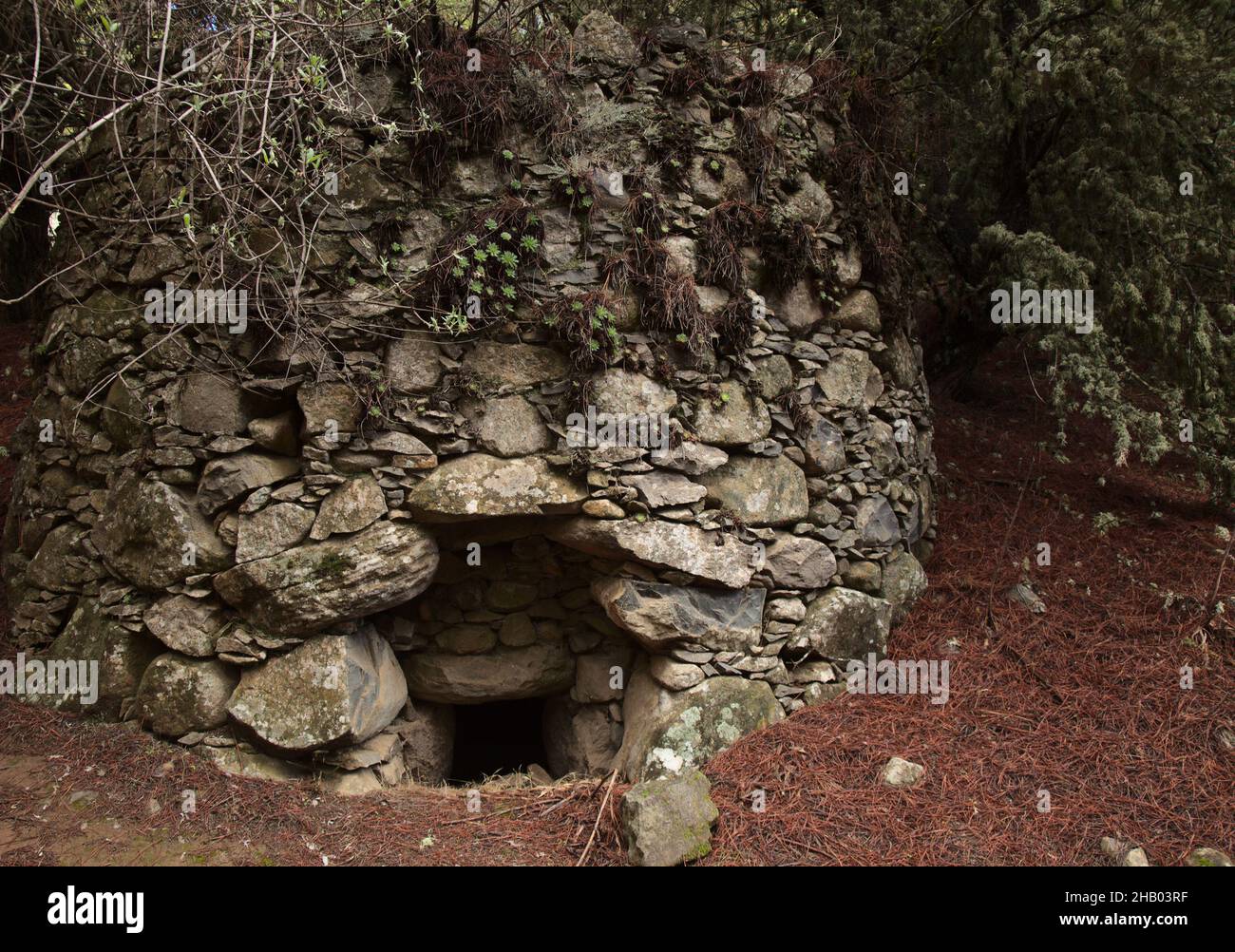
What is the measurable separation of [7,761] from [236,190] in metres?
3.18

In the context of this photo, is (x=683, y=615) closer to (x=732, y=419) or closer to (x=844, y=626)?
(x=844, y=626)

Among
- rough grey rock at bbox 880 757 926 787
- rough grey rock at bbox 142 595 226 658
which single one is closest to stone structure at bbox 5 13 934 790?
rough grey rock at bbox 142 595 226 658

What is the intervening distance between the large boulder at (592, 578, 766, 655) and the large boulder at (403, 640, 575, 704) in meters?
0.77

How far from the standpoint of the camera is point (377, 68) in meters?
4.49

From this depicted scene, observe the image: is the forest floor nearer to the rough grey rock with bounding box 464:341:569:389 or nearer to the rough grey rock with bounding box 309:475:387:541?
the rough grey rock with bounding box 309:475:387:541

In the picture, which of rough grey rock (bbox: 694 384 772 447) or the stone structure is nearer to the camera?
the stone structure

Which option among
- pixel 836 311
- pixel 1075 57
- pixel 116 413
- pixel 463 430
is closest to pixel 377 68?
pixel 463 430

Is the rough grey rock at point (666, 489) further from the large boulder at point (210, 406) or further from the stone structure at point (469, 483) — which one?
the large boulder at point (210, 406)

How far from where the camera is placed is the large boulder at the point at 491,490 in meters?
4.30

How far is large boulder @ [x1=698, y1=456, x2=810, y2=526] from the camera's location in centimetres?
462

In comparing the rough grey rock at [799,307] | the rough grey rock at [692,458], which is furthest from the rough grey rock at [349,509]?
the rough grey rock at [799,307]

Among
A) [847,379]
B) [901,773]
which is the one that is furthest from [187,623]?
[847,379]

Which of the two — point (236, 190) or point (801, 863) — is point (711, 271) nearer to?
point (236, 190)

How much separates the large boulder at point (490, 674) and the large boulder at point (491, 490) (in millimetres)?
1139
